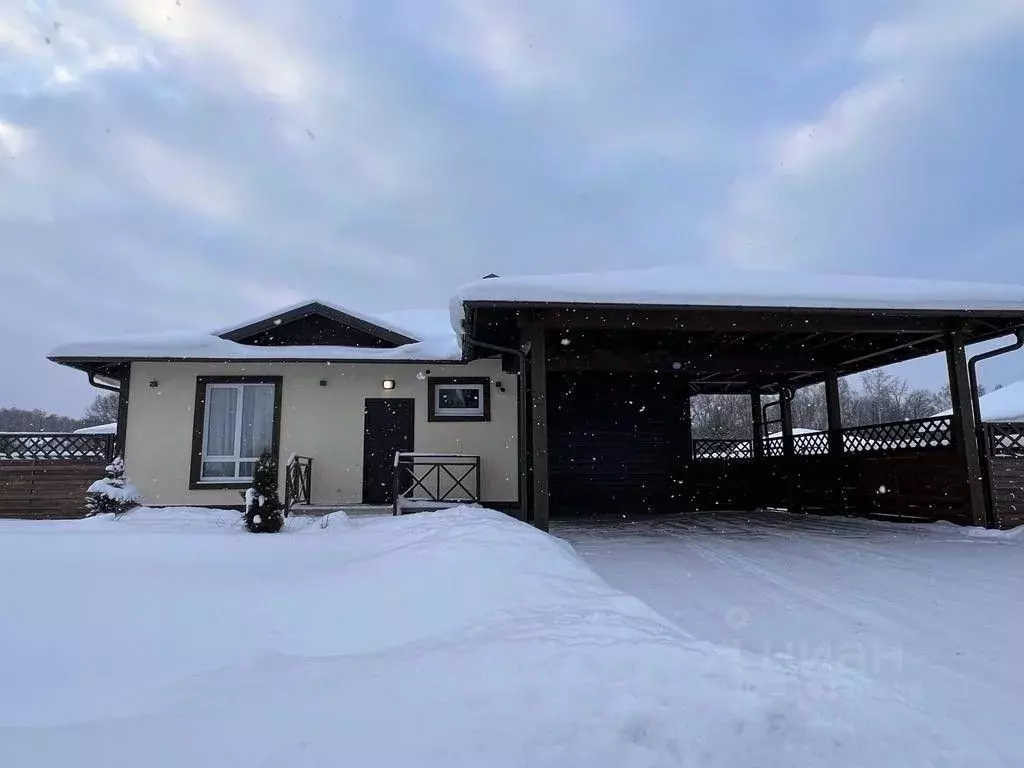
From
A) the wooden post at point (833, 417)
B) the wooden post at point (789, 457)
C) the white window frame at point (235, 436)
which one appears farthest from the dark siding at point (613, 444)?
the white window frame at point (235, 436)

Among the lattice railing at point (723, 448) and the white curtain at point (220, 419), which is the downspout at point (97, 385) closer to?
the white curtain at point (220, 419)

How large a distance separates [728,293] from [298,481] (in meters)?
6.91

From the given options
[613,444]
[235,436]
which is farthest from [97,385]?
[613,444]

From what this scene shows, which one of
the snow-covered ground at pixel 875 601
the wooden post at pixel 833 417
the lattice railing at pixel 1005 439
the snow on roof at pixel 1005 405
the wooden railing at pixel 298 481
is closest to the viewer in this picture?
the snow-covered ground at pixel 875 601

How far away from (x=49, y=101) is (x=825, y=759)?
17.8 meters

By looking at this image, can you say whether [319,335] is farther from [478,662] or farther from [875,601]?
[875,601]

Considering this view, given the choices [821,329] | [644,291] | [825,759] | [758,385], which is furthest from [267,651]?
[758,385]

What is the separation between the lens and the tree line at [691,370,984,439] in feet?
111

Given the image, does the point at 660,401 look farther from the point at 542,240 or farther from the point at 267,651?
the point at 542,240

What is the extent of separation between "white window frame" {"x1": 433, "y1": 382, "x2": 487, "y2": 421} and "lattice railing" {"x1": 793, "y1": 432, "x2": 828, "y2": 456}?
6.15 m

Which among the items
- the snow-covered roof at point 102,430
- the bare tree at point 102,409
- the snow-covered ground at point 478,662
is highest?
the bare tree at point 102,409

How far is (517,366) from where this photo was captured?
9250 millimetres

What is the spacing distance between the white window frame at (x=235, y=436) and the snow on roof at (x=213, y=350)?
633 millimetres

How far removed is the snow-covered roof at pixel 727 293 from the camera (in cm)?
616
